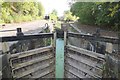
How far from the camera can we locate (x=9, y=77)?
2.86 m

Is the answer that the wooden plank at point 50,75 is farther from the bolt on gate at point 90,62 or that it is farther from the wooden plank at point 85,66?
the wooden plank at point 85,66

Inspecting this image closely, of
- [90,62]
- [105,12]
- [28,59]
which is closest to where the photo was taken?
[28,59]

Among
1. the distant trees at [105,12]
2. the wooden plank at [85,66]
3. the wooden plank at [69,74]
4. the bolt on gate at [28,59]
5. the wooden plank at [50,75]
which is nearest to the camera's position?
the bolt on gate at [28,59]

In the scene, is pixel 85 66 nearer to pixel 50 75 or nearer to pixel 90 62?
pixel 90 62

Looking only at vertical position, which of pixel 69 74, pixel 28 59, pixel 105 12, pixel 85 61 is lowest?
pixel 69 74

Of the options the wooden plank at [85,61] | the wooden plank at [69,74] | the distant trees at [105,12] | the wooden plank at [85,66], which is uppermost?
the distant trees at [105,12]

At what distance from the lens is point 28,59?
349cm

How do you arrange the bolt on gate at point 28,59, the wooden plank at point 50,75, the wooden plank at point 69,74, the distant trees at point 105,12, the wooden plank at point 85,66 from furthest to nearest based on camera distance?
the distant trees at point 105,12 < the wooden plank at point 69,74 < the wooden plank at point 50,75 < the wooden plank at point 85,66 < the bolt on gate at point 28,59

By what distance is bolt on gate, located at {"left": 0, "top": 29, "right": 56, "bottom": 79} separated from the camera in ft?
9.55

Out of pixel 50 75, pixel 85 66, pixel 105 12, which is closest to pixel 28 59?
pixel 50 75

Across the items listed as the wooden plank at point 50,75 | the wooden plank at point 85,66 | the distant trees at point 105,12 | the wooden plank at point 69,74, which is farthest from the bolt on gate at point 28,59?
the distant trees at point 105,12

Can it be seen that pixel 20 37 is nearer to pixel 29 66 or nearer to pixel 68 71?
pixel 29 66

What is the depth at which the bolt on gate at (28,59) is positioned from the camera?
2910 mm

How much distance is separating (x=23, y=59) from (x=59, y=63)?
208cm
